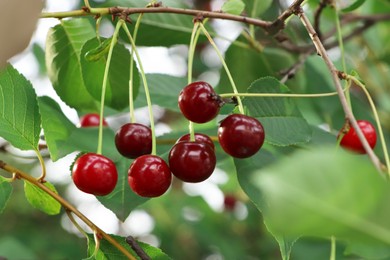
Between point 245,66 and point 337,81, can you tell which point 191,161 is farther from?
point 245,66

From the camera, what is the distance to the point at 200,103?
1.07 metres

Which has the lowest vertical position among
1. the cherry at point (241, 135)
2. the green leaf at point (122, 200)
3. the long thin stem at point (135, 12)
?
the green leaf at point (122, 200)

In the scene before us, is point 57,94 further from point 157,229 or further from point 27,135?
point 157,229

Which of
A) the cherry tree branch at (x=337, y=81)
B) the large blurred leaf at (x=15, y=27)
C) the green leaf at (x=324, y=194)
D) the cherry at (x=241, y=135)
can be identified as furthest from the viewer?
the cherry at (x=241, y=135)

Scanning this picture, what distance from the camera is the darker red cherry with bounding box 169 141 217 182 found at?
1082 mm

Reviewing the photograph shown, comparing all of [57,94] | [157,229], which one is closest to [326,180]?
[57,94]

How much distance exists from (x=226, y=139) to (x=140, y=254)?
23cm

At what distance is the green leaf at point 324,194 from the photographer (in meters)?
0.49

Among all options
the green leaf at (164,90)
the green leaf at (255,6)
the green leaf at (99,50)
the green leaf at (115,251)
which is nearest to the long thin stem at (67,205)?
the green leaf at (115,251)

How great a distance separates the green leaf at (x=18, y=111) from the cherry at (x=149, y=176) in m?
0.24

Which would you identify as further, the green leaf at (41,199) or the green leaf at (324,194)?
the green leaf at (41,199)

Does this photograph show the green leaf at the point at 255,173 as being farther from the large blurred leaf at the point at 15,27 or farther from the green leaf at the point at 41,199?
the large blurred leaf at the point at 15,27

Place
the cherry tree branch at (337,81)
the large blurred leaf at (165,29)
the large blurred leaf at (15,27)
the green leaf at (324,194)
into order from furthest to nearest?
the large blurred leaf at (165,29), the cherry tree branch at (337,81), the large blurred leaf at (15,27), the green leaf at (324,194)

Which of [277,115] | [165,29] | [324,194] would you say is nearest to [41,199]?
[277,115]
